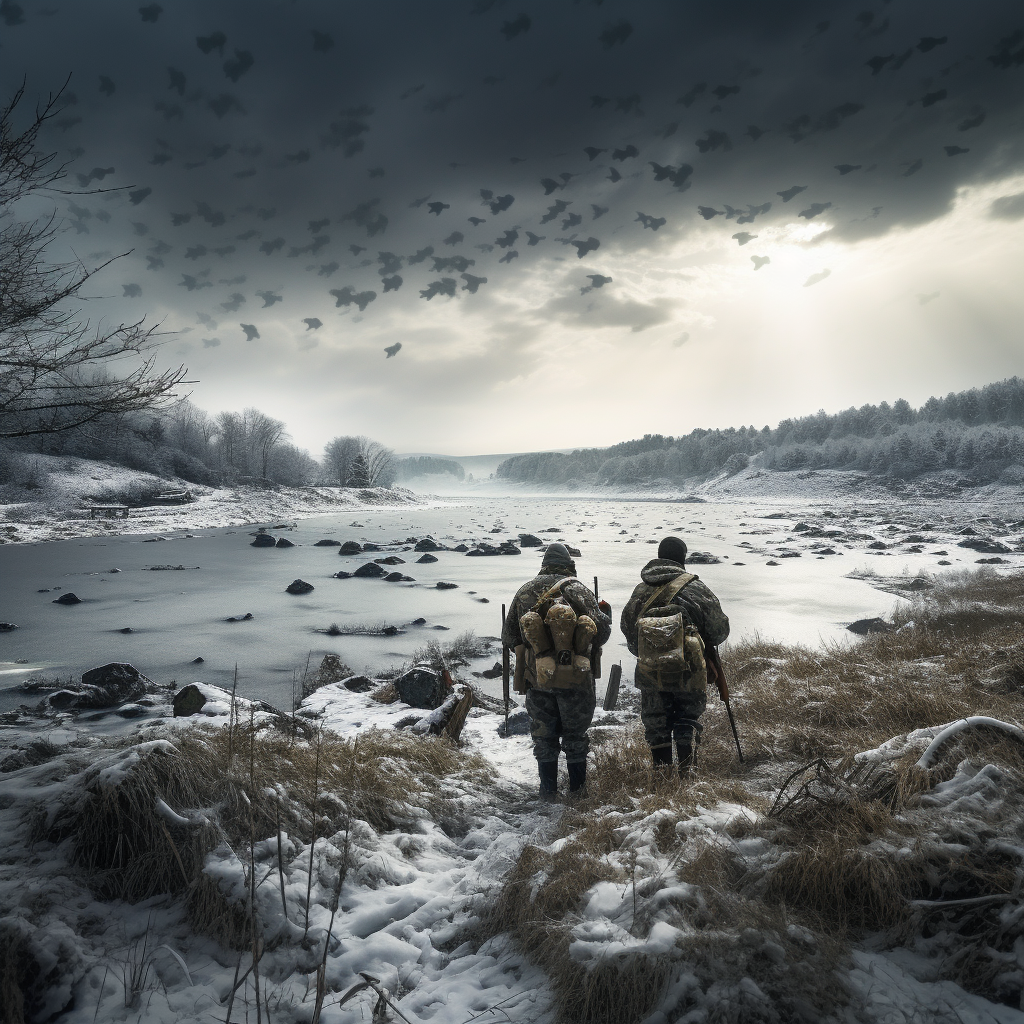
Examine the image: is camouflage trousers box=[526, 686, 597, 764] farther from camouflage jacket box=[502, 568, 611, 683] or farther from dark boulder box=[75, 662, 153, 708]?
dark boulder box=[75, 662, 153, 708]

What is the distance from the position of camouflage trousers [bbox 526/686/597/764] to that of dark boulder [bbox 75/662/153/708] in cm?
726

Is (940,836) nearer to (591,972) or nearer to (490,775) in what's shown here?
(591,972)

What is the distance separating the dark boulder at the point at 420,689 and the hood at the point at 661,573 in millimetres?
4522

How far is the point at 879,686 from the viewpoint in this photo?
6.06 metres

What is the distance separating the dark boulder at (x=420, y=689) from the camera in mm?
7961

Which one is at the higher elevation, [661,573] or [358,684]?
[661,573]

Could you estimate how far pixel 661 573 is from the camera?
4.98 m

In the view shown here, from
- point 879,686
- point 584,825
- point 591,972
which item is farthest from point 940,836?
point 879,686

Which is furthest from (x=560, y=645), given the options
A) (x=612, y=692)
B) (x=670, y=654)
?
(x=612, y=692)

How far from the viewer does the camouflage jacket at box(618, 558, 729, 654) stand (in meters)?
4.71

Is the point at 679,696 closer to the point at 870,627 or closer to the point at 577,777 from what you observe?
the point at 577,777

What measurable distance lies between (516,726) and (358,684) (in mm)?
3336

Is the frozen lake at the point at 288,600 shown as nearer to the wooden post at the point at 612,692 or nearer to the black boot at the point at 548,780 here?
the wooden post at the point at 612,692

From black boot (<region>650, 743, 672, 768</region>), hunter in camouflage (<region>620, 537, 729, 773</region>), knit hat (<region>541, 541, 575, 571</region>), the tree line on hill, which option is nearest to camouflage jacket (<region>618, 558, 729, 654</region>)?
hunter in camouflage (<region>620, 537, 729, 773</region>)
